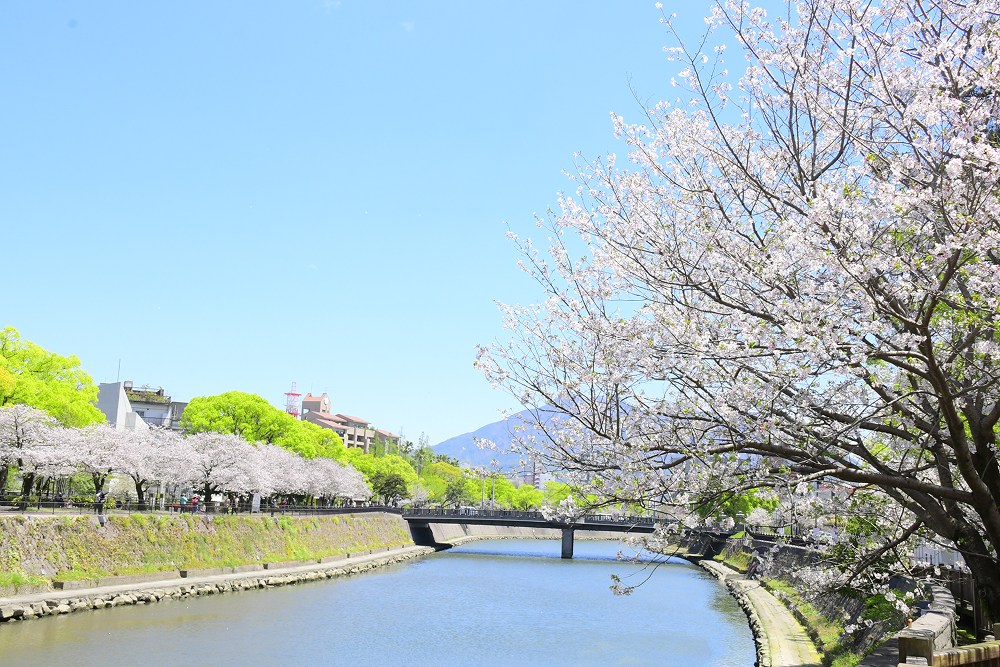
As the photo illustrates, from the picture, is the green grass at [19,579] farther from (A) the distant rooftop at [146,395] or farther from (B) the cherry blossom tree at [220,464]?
(A) the distant rooftop at [146,395]

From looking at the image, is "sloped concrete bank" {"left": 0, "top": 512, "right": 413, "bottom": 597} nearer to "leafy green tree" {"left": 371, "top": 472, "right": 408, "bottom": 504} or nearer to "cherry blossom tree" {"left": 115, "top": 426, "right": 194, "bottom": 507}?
"cherry blossom tree" {"left": 115, "top": 426, "right": 194, "bottom": 507}

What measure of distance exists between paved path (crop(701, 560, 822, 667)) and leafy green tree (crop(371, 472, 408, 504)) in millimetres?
43477

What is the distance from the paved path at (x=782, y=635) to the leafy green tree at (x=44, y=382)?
88.5ft

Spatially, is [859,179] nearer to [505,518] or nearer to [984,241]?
[984,241]

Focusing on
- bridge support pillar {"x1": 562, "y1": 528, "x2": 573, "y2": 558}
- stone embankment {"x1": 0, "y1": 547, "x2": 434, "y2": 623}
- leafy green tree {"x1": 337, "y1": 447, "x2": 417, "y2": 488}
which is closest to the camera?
stone embankment {"x1": 0, "y1": 547, "x2": 434, "y2": 623}

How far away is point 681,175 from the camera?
25.7ft

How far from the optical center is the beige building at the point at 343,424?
11050 cm

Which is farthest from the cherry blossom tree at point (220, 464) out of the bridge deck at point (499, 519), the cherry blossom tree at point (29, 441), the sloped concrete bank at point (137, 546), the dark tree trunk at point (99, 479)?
the bridge deck at point (499, 519)

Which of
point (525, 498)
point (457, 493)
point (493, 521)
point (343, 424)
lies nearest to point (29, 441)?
point (493, 521)

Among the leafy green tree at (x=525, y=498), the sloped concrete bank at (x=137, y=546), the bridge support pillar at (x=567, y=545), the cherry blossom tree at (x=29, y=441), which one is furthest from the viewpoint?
the leafy green tree at (x=525, y=498)

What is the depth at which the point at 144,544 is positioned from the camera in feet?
86.0

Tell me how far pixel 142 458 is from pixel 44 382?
518cm

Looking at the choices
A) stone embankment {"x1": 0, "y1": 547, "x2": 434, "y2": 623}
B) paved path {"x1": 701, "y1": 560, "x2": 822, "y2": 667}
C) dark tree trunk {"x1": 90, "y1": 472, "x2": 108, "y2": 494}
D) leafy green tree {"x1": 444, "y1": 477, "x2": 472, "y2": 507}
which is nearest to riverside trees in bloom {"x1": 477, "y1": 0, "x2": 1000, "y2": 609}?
paved path {"x1": 701, "y1": 560, "x2": 822, "y2": 667}

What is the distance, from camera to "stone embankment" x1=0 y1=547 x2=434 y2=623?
1947 cm
